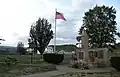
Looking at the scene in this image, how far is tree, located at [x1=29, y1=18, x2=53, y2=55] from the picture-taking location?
5241 cm

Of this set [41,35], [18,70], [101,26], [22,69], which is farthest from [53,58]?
[101,26]

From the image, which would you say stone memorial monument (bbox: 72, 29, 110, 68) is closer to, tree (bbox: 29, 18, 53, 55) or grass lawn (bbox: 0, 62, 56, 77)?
grass lawn (bbox: 0, 62, 56, 77)

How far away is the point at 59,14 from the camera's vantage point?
36.1 metres

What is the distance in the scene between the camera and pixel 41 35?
171ft

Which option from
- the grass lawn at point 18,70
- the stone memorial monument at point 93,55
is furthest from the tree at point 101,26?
the grass lawn at point 18,70

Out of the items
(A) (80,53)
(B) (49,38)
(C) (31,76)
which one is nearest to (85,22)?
(B) (49,38)

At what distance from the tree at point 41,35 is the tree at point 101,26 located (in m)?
10.4

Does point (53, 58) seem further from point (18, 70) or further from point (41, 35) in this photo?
point (41, 35)

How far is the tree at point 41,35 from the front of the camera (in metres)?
52.4

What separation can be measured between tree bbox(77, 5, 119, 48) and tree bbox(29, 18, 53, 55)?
10.4 meters

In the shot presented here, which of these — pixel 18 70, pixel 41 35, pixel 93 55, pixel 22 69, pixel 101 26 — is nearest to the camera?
pixel 18 70

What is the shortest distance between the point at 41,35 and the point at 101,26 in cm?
1507

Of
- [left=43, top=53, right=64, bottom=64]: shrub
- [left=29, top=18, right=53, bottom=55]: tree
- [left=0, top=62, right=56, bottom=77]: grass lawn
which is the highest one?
[left=29, top=18, right=53, bottom=55]: tree

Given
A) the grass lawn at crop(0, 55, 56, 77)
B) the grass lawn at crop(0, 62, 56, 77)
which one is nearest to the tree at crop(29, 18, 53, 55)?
the grass lawn at crop(0, 55, 56, 77)
